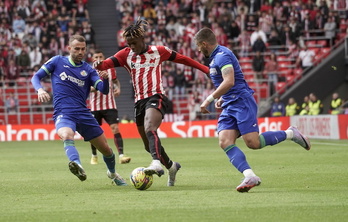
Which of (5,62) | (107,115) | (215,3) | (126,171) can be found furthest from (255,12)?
(126,171)

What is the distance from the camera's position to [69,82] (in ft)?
39.5

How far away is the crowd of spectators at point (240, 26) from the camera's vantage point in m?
35.6

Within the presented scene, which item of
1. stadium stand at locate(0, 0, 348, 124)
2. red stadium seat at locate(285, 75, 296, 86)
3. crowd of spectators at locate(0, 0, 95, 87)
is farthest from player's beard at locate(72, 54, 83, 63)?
red stadium seat at locate(285, 75, 296, 86)

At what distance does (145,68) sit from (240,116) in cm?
188

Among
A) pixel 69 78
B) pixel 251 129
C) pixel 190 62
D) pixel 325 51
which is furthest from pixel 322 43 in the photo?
pixel 251 129

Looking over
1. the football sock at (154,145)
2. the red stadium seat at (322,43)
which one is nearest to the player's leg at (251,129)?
the football sock at (154,145)

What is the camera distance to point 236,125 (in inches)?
435

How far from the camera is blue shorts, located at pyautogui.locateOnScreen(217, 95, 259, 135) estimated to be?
10.9m

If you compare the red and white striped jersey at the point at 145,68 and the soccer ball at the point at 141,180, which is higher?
the red and white striped jersey at the point at 145,68

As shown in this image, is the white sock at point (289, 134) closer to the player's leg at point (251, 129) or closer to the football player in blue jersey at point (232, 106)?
the player's leg at point (251, 129)

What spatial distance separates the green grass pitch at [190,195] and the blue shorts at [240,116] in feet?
2.74

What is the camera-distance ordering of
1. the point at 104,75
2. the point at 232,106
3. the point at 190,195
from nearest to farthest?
the point at 190,195
the point at 232,106
the point at 104,75

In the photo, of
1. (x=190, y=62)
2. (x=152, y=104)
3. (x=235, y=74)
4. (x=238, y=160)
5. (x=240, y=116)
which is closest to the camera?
(x=238, y=160)

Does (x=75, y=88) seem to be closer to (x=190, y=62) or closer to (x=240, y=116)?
(x=190, y=62)
